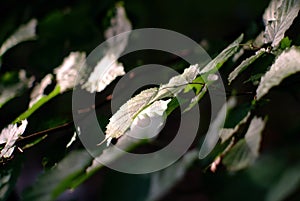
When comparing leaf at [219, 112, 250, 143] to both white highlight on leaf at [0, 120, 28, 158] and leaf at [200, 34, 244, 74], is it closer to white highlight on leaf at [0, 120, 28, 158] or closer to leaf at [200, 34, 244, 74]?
leaf at [200, 34, 244, 74]

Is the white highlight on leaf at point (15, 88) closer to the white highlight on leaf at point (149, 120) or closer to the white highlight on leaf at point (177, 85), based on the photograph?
Result: the white highlight on leaf at point (149, 120)

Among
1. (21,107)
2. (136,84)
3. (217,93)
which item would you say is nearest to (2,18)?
(21,107)

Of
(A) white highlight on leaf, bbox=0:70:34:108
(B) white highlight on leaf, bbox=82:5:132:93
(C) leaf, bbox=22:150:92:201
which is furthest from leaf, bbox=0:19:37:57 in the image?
(C) leaf, bbox=22:150:92:201

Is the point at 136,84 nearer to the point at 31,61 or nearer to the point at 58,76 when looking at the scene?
the point at 58,76

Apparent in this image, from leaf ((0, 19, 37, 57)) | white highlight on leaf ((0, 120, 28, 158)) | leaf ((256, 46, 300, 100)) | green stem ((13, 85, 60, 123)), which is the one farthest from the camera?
leaf ((0, 19, 37, 57))

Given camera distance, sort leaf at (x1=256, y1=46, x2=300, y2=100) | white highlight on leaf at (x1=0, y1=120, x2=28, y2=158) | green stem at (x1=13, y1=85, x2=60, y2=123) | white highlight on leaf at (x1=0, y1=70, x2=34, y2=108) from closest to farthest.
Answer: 1. leaf at (x1=256, y1=46, x2=300, y2=100)
2. white highlight on leaf at (x1=0, y1=120, x2=28, y2=158)
3. green stem at (x1=13, y1=85, x2=60, y2=123)
4. white highlight on leaf at (x1=0, y1=70, x2=34, y2=108)

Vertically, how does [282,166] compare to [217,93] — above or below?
below

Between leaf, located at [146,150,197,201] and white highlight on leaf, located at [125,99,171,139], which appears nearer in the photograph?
white highlight on leaf, located at [125,99,171,139]
